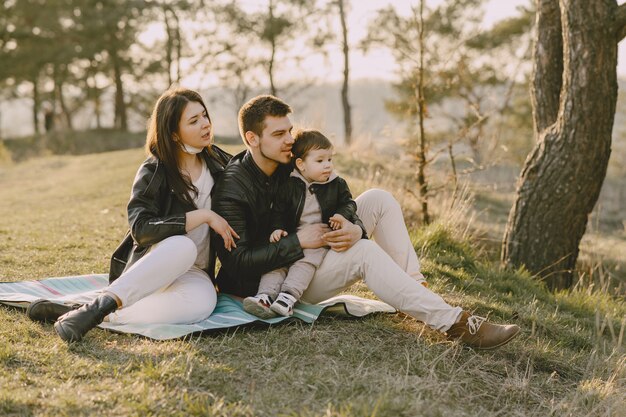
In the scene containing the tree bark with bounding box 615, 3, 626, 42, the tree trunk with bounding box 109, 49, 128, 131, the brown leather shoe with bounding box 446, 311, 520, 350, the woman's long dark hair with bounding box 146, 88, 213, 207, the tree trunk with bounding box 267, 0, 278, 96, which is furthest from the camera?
the tree trunk with bounding box 109, 49, 128, 131

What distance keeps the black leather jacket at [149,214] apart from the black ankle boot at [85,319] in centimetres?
35

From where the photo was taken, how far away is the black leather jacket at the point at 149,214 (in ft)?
11.4

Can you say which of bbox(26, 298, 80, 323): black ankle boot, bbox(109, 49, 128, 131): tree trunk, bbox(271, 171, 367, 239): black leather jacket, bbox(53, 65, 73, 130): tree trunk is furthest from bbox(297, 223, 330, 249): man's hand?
bbox(53, 65, 73, 130): tree trunk

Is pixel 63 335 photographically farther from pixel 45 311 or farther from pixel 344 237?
pixel 344 237

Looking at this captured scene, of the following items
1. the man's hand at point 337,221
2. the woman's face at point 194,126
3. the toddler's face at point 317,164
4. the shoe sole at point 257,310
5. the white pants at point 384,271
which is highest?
the woman's face at point 194,126

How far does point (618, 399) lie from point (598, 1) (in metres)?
3.55

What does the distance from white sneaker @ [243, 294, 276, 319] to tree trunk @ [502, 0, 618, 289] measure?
10.4 feet

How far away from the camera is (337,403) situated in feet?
9.12

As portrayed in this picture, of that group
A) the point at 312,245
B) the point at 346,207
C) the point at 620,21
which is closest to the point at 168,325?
the point at 312,245

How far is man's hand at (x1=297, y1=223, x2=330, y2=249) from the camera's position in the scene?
3602 mm

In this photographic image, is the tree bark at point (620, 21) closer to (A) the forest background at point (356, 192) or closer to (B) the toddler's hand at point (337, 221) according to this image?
(A) the forest background at point (356, 192)

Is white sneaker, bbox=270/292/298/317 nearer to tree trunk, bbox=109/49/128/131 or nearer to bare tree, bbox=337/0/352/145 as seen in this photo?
bare tree, bbox=337/0/352/145

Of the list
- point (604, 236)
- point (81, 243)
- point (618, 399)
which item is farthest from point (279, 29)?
point (618, 399)

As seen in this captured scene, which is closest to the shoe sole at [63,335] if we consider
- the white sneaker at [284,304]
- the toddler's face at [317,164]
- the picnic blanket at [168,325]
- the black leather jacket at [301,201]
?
the picnic blanket at [168,325]
